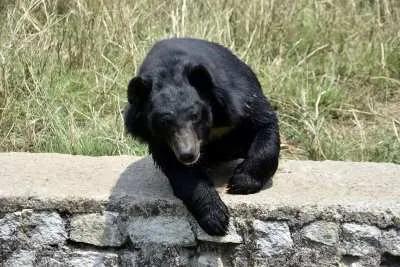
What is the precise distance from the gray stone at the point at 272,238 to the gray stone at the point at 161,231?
33 centimetres

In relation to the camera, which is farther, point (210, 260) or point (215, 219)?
point (210, 260)

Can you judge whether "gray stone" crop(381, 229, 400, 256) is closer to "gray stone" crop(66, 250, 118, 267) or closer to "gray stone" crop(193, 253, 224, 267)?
"gray stone" crop(193, 253, 224, 267)

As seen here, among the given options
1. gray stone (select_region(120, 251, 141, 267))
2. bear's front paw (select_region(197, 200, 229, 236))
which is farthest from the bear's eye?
gray stone (select_region(120, 251, 141, 267))

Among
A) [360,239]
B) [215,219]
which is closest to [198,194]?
[215,219]

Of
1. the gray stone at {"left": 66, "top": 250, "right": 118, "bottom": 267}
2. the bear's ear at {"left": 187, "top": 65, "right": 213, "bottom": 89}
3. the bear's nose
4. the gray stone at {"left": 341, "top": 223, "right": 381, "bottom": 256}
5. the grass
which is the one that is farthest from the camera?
the grass

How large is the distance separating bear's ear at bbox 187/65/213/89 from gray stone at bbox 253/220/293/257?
72cm

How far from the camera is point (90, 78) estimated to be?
6816 mm

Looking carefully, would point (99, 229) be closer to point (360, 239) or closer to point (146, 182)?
point (146, 182)

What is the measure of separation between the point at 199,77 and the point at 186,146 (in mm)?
355

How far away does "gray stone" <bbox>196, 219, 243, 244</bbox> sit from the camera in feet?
13.4

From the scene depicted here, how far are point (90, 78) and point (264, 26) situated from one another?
5.22 ft

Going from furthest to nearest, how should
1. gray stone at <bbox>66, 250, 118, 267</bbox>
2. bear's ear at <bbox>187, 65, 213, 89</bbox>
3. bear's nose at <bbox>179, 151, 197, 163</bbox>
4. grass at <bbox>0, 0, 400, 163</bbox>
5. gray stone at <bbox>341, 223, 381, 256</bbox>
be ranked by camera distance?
grass at <bbox>0, 0, 400, 163</bbox>
gray stone at <bbox>66, 250, 118, 267</bbox>
gray stone at <bbox>341, 223, 381, 256</bbox>
bear's ear at <bbox>187, 65, 213, 89</bbox>
bear's nose at <bbox>179, 151, 197, 163</bbox>

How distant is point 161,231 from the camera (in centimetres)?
419

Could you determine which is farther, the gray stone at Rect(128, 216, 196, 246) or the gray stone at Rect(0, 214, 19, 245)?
the gray stone at Rect(0, 214, 19, 245)
